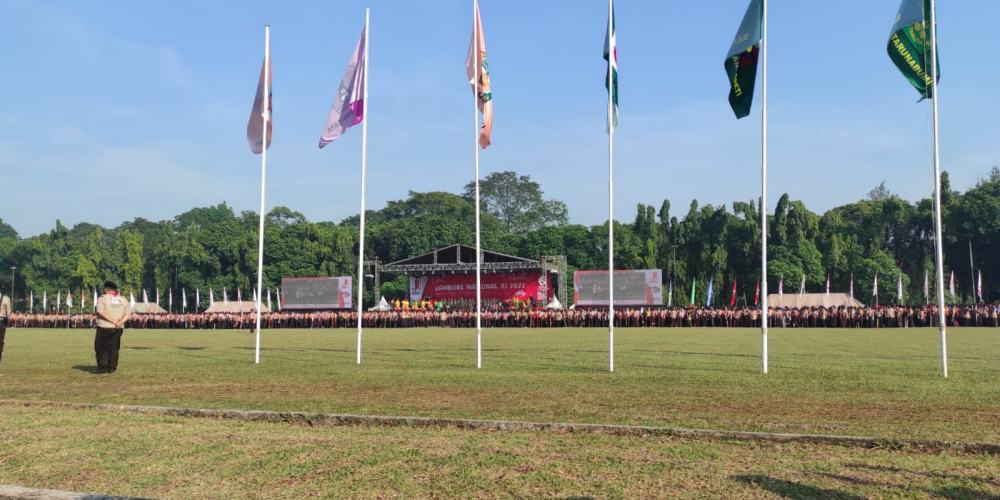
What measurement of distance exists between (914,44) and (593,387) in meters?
8.68

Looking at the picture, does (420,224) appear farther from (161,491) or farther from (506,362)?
(161,491)

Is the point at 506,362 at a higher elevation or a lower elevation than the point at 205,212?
lower

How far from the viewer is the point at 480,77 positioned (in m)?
17.3

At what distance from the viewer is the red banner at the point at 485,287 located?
62.2 m

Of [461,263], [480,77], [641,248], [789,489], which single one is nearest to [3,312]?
[480,77]

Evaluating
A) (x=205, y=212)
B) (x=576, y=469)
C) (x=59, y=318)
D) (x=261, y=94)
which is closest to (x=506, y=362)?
(x=261, y=94)

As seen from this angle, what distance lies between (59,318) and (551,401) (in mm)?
60215

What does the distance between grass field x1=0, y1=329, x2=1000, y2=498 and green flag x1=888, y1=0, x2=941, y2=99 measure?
17.3 feet

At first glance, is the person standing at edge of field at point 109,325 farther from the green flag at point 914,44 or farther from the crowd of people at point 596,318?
the crowd of people at point 596,318

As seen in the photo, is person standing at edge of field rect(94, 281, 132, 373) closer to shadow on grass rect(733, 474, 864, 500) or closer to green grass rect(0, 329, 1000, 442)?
green grass rect(0, 329, 1000, 442)

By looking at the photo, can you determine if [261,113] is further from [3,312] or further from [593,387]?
[593,387]

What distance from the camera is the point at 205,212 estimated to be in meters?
146

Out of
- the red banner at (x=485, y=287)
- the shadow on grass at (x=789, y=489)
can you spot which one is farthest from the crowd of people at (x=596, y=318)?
the shadow on grass at (x=789, y=489)

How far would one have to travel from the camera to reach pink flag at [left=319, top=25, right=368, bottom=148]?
1803 centimetres
